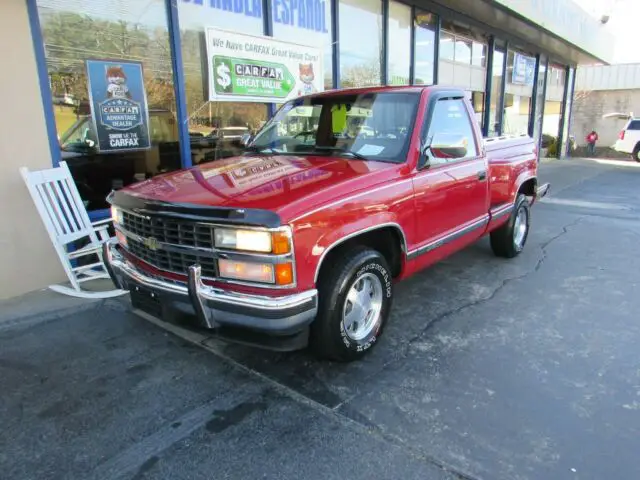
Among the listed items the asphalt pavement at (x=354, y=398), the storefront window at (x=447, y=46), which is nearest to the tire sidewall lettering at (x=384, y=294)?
the asphalt pavement at (x=354, y=398)

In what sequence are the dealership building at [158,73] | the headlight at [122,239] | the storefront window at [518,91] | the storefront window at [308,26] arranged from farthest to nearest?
the storefront window at [518,91] < the storefront window at [308,26] < the dealership building at [158,73] < the headlight at [122,239]

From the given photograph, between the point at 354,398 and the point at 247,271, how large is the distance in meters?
1.07

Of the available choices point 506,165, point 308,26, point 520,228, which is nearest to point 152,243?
point 506,165

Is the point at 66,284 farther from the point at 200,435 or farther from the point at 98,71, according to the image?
the point at 200,435

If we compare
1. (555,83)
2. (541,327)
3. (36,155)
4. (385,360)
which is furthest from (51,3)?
(555,83)

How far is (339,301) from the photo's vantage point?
309cm

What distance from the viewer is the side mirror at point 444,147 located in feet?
12.8

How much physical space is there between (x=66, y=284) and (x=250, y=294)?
3.40 metres

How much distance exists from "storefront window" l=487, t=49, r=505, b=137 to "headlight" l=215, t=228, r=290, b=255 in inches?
502

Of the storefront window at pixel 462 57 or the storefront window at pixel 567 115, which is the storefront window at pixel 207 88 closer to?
the storefront window at pixel 462 57

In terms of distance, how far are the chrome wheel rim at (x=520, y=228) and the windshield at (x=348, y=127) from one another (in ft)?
8.91

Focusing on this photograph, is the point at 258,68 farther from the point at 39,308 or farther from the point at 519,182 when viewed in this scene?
the point at 39,308

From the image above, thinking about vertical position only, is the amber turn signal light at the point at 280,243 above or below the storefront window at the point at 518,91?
below

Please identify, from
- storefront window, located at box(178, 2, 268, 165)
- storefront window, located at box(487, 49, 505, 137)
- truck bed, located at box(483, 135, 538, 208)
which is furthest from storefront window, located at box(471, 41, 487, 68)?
truck bed, located at box(483, 135, 538, 208)
